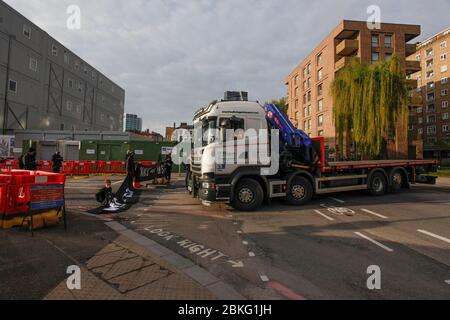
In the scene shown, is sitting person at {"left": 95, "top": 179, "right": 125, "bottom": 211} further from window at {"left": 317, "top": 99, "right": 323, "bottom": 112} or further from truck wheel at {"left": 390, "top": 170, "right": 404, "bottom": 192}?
window at {"left": 317, "top": 99, "right": 323, "bottom": 112}

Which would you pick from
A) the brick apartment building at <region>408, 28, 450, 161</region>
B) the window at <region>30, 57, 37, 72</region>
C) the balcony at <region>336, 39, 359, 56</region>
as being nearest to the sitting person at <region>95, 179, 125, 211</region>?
the window at <region>30, 57, 37, 72</region>

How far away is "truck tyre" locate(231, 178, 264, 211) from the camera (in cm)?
849

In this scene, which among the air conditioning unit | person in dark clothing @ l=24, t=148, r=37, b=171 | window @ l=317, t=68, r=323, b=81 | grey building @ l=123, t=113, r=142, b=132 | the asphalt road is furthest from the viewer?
grey building @ l=123, t=113, r=142, b=132

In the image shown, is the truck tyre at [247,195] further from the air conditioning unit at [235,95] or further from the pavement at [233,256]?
the air conditioning unit at [235,95]

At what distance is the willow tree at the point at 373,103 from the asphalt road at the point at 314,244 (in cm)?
1386

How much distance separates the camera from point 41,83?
112 feet

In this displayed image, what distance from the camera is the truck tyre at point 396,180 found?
38.4 feet

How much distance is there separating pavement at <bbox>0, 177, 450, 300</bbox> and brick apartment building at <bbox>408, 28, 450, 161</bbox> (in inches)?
2354

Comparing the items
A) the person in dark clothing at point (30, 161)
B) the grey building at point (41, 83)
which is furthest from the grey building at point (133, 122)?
the person in dark clothing at point (30, 161)

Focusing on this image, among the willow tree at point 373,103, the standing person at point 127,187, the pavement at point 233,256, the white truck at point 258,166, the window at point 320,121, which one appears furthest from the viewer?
the window at point 320,121

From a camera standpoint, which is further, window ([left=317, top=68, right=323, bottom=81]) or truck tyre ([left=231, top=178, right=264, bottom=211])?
window ([left=317, top=68, right=323, bottom=81])

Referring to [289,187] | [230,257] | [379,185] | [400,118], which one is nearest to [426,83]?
[400,118]

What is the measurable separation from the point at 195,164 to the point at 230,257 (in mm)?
5016
